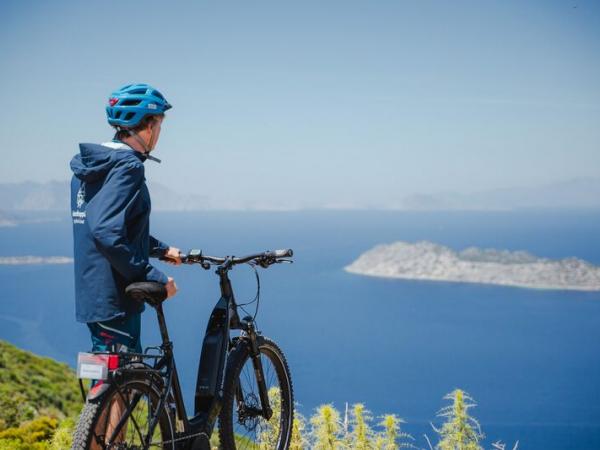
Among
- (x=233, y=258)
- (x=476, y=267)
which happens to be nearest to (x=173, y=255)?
(x=233, y=258)

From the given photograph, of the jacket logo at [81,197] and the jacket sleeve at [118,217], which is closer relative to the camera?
the jacket sleeve at [118,217]

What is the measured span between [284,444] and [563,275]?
140m

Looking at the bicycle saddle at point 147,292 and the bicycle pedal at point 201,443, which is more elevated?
the bicycle saddle at point 147,292

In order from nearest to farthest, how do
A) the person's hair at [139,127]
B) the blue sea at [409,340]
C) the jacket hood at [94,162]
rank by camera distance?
1. the jacket hood at [94,162]
2. the person's hair at [139,127]
3. the blue sea at [409,340]

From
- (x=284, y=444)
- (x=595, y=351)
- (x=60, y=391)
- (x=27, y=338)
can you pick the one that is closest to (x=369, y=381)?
(x=595, y=351)

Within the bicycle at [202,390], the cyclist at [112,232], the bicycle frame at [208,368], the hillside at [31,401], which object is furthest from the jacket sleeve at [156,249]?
the hillside at [31,401]

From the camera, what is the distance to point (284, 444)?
146 inches

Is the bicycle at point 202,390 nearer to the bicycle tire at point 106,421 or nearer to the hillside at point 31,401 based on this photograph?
the bicycle tire at point 106,421

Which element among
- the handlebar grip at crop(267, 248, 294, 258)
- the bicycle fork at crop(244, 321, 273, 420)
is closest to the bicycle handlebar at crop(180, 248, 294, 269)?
the handlebar grip at crop(267, 248, 294, 258)

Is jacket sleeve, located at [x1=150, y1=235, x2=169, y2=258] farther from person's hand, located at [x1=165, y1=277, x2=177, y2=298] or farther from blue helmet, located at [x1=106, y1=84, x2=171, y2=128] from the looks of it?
blue helmet, located at [x1=106, y1=84, x2=171, y2=128]

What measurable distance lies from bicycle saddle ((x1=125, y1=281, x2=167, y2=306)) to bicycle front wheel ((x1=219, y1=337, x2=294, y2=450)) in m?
0.84

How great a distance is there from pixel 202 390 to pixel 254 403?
60 cm

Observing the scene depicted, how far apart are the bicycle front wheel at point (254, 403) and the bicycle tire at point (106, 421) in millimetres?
422

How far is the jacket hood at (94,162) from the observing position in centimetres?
259
